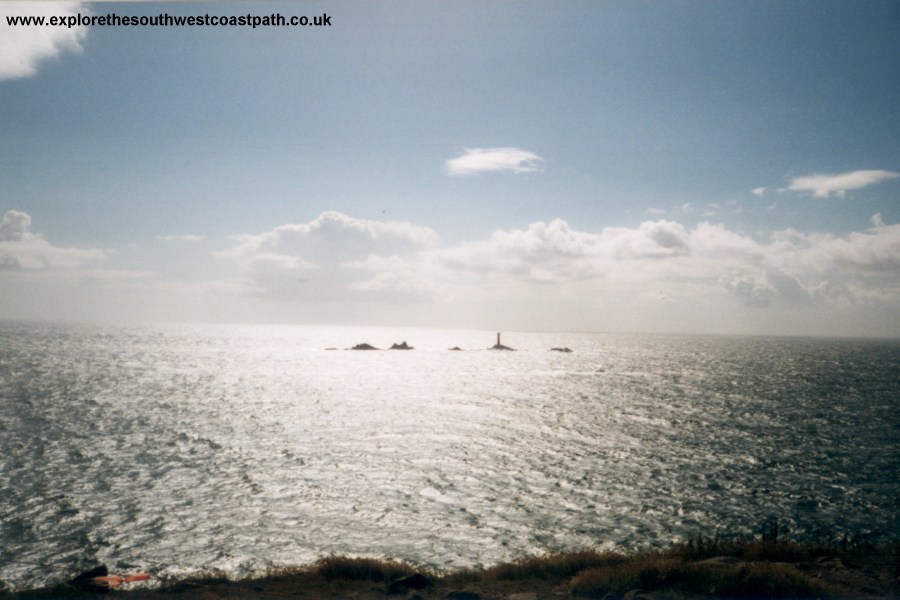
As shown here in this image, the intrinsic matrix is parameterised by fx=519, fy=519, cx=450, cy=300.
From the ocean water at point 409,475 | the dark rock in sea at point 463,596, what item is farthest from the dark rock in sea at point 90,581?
Result: the dark rock in sea at point 463,596

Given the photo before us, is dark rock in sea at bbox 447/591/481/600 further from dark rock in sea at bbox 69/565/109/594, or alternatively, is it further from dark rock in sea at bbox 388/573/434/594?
dark rock in sea at bbox 69/565/109/594

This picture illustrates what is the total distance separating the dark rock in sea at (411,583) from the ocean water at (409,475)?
16.4ft

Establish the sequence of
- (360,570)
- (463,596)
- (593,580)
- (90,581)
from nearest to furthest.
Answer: (463,596)
(593,580)
(90,581)
(360,570)

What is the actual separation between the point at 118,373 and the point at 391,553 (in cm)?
11667

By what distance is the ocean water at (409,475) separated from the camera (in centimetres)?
2959

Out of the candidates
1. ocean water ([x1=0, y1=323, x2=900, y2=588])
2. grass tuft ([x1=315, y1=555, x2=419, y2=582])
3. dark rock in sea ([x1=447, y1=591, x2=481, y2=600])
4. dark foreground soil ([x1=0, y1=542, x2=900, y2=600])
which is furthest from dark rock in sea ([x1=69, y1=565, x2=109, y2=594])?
dark rock in sea ([x1=447, y1=591, x2=481, y2=600])

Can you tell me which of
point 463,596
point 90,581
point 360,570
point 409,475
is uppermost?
point 463,596

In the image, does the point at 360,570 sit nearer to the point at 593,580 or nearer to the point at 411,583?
the point at 411,583

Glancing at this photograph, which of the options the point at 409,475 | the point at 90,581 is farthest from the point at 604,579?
the point at 409,475

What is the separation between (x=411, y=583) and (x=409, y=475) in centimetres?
2090

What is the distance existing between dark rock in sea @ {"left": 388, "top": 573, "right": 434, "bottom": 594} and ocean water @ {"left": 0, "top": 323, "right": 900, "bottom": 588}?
499 centimetres

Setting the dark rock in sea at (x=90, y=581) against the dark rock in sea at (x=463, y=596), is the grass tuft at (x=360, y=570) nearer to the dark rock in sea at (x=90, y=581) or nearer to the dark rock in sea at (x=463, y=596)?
the dark rock in sea at (x=463, y=596)

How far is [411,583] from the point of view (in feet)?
74.3

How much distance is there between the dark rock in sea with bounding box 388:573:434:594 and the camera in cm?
2223
